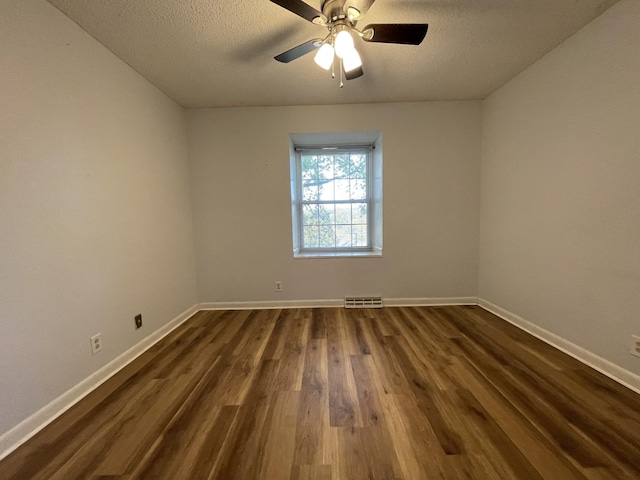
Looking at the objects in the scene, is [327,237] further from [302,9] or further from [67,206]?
[67,206]

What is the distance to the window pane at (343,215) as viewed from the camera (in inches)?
136

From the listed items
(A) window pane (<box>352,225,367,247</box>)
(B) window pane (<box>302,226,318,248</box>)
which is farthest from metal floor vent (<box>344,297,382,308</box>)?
(B) window pane (<box>302,226,318,248</box>)

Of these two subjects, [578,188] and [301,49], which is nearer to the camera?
[301,49]

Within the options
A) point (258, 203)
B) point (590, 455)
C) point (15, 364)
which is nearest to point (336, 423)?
point (590, 455)

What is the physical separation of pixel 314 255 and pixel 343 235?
61cm

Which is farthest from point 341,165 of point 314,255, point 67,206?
point 67,206

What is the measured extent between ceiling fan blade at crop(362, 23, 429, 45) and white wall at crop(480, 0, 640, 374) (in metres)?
1.27

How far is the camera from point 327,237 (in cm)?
350

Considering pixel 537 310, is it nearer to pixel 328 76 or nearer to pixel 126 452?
pixel 328 76

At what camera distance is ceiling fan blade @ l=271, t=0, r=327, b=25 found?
4.24ft

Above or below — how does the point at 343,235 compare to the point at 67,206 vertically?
below

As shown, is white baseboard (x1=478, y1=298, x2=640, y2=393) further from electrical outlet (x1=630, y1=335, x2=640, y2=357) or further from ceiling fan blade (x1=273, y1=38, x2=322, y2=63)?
ceiling fan blade (x1=273, y1=38, x2=322, y2=63)

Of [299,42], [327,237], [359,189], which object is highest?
[299,42]

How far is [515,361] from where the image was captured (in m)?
1.84
